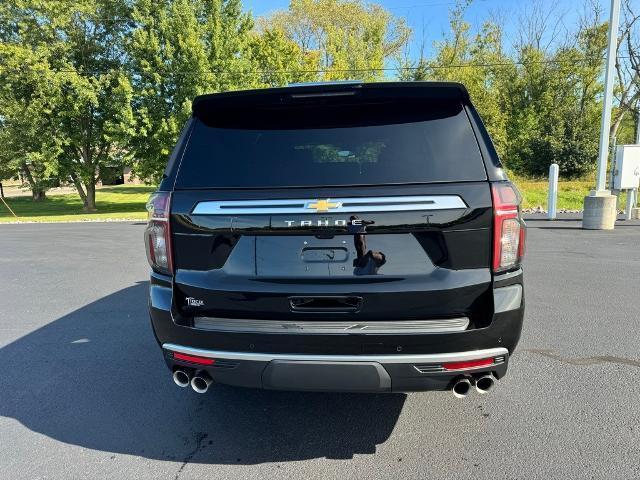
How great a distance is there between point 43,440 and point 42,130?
2445 cm

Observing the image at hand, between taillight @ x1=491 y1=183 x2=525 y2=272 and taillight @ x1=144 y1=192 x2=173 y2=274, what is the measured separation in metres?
1.68

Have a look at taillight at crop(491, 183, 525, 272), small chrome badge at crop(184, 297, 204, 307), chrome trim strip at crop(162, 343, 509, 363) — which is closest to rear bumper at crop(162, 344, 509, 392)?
chrome trim strip at crop(162, 343, 509, 363)

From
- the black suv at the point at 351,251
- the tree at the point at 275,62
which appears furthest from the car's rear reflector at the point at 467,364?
the tree at the point at 275,62

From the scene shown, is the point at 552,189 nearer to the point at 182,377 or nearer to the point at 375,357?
the point at 375,357

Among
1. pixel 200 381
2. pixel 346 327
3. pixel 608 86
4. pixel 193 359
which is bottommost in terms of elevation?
pixel 200 381

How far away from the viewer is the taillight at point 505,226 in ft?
7.33

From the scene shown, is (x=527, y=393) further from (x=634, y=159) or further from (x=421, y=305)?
(x=634, y=159)

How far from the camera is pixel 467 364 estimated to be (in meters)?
2.24

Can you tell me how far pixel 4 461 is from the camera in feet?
8.64

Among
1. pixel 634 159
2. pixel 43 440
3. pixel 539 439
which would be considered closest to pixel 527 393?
pixel 539 439

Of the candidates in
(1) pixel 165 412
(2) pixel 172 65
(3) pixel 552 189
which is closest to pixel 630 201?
(3) pixel 552 189

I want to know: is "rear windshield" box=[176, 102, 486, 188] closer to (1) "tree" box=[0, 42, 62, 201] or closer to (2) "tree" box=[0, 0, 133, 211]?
(2) "tree" box=[0, 0, 133, 211]

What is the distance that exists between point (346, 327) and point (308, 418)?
3.59 ft

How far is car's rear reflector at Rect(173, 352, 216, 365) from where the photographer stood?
2389 mm
